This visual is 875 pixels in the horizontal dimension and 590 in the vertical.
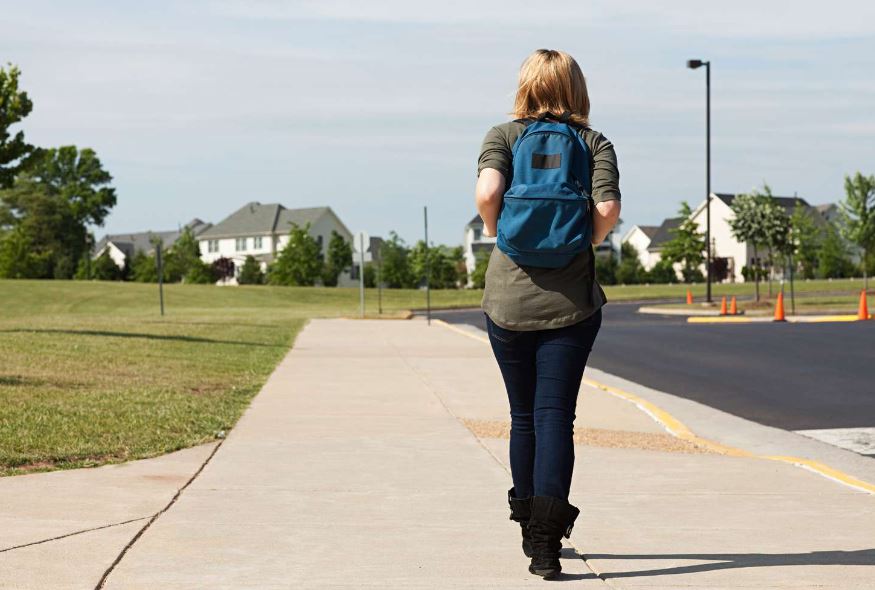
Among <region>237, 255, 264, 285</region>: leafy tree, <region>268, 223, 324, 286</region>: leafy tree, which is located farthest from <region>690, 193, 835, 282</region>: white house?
<region>237, 255, 264, 285</region>: leafy tree

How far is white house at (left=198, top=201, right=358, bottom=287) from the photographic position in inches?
4668

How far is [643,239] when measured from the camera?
142 metres

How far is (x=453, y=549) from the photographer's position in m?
5.38

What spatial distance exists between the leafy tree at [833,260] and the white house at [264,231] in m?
42.5

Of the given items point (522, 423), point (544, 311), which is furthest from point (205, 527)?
point (544, 311)

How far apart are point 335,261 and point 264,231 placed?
17504 mm

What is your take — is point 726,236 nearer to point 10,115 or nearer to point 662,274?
point 662,274

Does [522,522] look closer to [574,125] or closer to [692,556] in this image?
[692,556]

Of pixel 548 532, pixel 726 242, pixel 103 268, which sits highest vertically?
pixel 726 242

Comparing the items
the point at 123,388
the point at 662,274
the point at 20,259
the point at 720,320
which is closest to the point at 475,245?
the point at 662,274

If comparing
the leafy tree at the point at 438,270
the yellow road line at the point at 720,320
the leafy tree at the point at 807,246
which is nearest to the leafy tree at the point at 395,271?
the leafy tree at the point at 438,270

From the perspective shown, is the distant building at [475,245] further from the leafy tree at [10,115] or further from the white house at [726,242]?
the leafy tree at [10,115]

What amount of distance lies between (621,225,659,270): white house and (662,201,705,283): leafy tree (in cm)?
3372

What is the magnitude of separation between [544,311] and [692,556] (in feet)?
4.34
